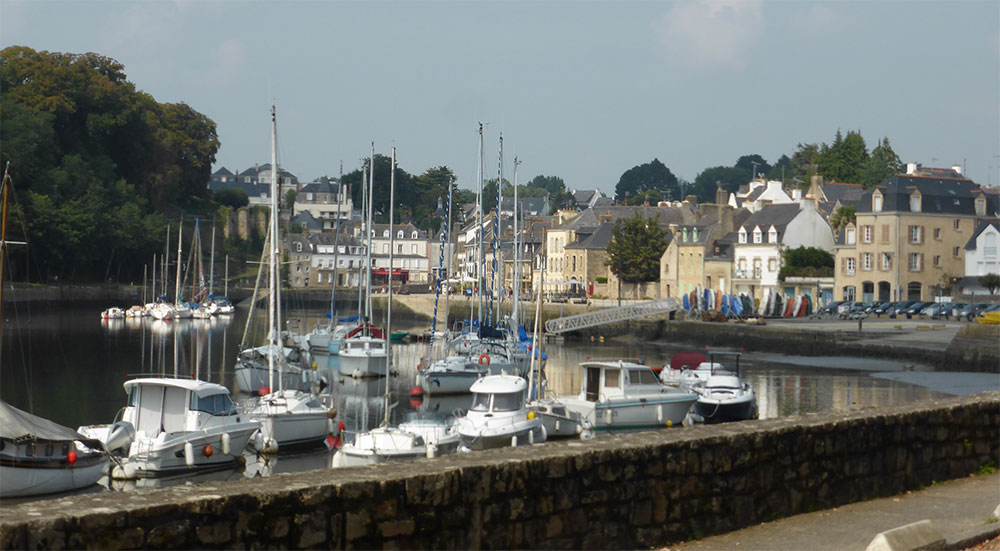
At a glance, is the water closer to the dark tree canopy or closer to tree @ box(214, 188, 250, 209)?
the dark tree canopy

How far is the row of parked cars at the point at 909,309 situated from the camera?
58.4 metres

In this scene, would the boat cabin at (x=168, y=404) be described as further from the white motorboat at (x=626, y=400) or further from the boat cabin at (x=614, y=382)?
the boat cabin at (x=614, y=382)

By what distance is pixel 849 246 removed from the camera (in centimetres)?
6944

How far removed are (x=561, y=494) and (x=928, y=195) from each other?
67.2m

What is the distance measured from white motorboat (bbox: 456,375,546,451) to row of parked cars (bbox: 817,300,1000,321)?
125 ft

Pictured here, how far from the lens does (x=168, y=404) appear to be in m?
22.5

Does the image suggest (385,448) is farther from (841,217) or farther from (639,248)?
(639,248)

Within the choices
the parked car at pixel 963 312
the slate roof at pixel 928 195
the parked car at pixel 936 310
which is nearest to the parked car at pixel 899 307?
the parked car at pixel 936 310

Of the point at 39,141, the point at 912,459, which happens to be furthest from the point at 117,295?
the point at 912,459

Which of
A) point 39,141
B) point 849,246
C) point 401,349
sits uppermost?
point 39,141

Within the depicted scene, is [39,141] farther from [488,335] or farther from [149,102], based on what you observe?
[488,335]

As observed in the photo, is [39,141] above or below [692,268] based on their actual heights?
above

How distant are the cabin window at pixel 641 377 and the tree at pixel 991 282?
4406 cm

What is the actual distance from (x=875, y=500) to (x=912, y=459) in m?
0.71
